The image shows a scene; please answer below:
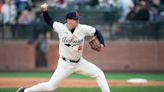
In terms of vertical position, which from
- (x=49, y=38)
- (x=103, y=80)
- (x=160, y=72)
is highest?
(x=103, y=80)

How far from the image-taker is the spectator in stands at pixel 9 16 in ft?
64.3

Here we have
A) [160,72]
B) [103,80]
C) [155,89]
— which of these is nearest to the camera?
[103,80]

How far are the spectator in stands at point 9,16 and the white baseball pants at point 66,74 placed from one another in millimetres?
9973

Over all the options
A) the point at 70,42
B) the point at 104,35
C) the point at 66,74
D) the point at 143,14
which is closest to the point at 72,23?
the point at 70,42

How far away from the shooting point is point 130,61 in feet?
64.9

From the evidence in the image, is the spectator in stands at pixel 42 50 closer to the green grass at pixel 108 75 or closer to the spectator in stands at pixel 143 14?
the green grass at pixel 108 75

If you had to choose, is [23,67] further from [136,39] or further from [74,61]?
[74,61]

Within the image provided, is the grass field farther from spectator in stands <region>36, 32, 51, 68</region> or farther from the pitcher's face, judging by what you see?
the pitcher's face

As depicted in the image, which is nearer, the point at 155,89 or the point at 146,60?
the point at 155,89

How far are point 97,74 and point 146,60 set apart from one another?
10051 mm

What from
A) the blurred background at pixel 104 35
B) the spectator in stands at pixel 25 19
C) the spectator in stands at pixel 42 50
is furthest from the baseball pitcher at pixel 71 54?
the spectator in stands at pixel 25 19

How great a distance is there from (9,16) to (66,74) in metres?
10.4

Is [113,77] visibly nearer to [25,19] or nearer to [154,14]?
[154,14]

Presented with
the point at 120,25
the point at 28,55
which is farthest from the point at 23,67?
the point at 120,25
